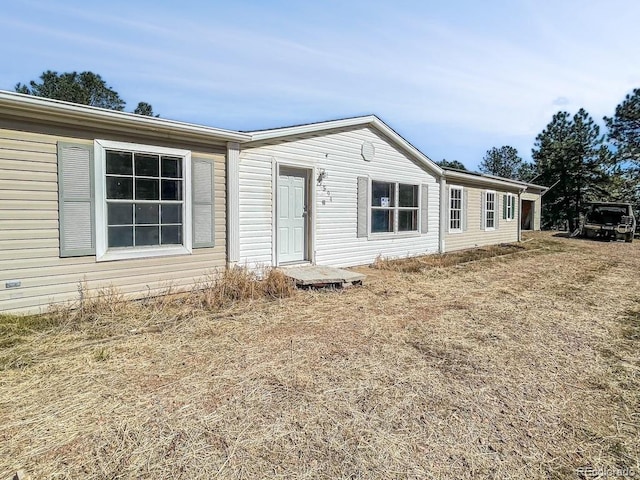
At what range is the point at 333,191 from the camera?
8.20m

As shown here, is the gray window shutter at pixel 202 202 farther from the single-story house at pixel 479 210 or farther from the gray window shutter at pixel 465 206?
the gray window shutter at pixel 465 206

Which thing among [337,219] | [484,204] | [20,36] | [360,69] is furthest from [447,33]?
[20,36]

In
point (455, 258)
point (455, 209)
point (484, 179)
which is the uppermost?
point (484, 179)

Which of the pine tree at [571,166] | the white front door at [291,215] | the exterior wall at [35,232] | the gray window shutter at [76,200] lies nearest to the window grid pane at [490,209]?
the white front door at [291,215]

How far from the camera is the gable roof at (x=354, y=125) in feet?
22.4

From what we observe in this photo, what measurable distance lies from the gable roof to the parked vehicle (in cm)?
1125

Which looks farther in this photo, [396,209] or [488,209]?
[488,209]

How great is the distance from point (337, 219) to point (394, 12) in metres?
4.60

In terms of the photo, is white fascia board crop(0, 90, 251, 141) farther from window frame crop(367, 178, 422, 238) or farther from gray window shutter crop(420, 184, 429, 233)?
gray window shutter crop(420, 184, 429, 233)

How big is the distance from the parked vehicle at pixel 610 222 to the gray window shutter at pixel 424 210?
11.6m

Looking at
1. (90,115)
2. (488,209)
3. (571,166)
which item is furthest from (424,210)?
(571,166)

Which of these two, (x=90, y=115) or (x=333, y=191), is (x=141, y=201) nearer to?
(x=90, y=115)

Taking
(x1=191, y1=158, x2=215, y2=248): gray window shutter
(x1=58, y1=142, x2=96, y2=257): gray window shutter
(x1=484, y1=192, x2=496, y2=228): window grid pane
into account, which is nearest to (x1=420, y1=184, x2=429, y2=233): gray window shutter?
(x1=484, y1=192, x2=496, y2=228): window grid pane

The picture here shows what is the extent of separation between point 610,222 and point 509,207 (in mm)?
6341
